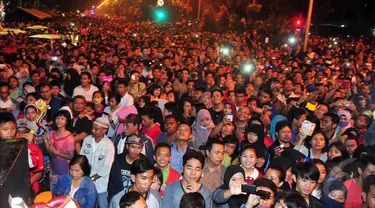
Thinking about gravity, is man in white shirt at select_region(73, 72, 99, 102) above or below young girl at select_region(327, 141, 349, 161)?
above

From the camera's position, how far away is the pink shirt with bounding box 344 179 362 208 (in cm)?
432

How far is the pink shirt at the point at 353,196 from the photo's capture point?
14.2ft

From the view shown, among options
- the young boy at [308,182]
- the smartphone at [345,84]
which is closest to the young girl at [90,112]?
the young boy at [308,182]

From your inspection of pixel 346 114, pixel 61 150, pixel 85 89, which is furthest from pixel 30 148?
pixel 346 114

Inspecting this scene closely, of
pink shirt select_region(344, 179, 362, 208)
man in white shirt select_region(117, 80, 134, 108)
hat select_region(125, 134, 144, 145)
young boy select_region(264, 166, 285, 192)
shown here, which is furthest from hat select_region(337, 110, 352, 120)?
hat select_region(125, 134, 144, 145)

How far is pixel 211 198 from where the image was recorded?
13.6ft

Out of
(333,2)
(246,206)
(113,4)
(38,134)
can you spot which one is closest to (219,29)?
(333,2)

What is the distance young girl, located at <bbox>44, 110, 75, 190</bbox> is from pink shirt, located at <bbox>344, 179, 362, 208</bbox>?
3366mm

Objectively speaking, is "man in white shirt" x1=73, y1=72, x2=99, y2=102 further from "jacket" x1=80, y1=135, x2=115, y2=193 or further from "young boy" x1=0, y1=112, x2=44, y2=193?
"young boy" x1=0, y1=112, x2=44, y2=193

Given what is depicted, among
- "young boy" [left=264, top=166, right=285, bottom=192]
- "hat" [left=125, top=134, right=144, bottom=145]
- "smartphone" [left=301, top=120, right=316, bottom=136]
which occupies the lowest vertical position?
"young boy" [left=264, top=166, right=285, bottom=192]

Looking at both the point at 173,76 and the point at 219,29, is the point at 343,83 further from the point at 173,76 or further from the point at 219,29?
the point at 219,29

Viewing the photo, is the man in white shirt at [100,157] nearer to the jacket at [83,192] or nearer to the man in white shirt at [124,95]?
the jacket at [83,192]

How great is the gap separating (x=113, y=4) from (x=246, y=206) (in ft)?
230

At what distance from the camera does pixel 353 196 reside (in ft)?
14.3
